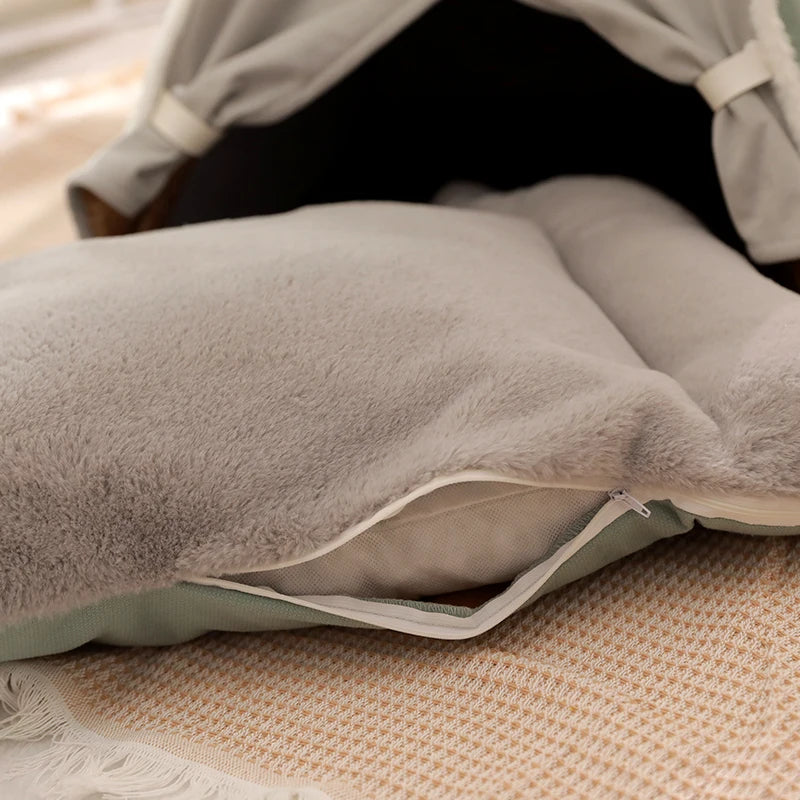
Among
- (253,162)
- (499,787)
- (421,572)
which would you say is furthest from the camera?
(253,162)

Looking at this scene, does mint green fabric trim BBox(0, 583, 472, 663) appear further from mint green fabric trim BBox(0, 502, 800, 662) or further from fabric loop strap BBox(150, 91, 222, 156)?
fabric loop strap BBox(150, 91, 222, 156)

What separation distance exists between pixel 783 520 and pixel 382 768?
29cm

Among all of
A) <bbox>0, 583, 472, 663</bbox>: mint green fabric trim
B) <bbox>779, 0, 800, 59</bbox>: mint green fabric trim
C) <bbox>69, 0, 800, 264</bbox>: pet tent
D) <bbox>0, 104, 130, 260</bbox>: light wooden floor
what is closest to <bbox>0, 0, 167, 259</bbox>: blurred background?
<bbox>0, 104, 130, 260</bbox>: light wooden floor

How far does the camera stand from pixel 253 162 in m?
1.13

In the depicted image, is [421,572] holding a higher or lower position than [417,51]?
lower

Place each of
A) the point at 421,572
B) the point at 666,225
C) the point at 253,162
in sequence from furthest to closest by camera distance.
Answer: the point at 253,162
the point at 666,225
the point at 421,572

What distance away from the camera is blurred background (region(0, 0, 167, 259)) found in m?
1.46

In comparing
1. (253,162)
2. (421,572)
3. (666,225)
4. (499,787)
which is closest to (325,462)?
(421,572)

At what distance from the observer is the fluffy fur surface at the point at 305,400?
53 centimetres

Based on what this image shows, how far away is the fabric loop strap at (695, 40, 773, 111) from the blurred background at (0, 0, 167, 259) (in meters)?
0.95

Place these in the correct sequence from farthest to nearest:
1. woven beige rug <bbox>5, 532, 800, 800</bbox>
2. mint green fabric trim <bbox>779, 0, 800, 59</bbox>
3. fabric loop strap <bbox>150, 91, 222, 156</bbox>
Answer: fabric loop strap <bbox>150, 91, 222, 156</bbox> → mint green fabric trim <bbox>779, 0, 800, 59</bbox> → woven beige rug <bbox>5, 532, 800, 800</bbox>

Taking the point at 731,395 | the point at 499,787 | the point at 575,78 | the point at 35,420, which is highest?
the point at 575,78

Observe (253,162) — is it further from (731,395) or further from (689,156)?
(731,395)

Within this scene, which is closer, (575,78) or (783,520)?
(783,520)
